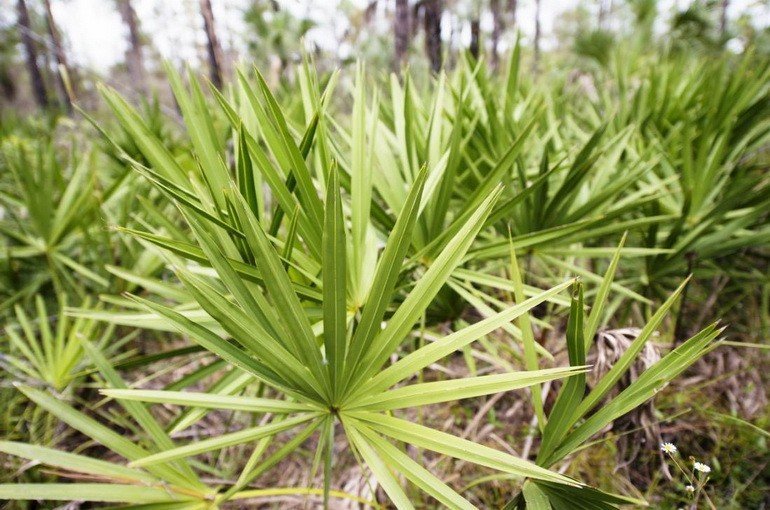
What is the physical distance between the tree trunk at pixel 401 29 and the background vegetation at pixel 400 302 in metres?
1.14

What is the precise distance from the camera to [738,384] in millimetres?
1719

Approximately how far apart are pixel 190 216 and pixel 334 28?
572 centimetres

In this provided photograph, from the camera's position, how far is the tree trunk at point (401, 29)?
3262 millimetres

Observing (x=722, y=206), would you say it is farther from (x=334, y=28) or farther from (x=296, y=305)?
(x=334, y=28)

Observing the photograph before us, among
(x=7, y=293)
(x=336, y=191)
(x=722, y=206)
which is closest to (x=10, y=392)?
(x=7, y=293)

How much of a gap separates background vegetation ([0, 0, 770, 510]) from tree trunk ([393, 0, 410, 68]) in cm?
114

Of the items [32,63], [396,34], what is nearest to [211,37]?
[396,34]

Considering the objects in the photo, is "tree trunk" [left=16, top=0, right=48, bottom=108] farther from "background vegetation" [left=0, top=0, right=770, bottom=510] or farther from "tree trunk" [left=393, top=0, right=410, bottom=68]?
"tree trunk" [left=393, top=0, right=410, bottom=68]

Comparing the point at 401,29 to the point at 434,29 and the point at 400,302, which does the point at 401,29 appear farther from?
the point at 400,302

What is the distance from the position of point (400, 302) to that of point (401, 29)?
292cm

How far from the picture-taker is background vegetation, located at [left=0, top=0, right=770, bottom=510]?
64cm

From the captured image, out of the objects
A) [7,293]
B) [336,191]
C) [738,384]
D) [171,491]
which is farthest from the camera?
[7,293]

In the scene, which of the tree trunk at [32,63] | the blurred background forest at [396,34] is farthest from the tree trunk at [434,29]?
the tree trunk at [32,63]

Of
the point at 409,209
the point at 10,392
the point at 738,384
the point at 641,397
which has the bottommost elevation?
the point at 738,384
